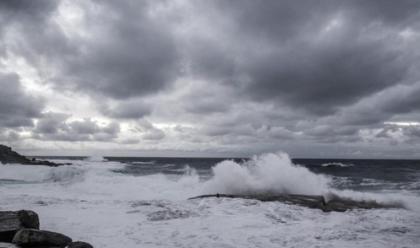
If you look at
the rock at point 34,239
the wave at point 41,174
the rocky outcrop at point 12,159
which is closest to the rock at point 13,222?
the rock at point 34,239

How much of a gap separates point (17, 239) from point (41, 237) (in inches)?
21.0

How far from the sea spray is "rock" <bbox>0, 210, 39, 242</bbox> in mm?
11509

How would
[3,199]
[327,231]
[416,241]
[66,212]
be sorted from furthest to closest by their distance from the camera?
[3,199]
[66,212]
[327,231]
[416,241]

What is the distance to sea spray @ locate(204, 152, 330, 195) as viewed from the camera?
17.3 metres

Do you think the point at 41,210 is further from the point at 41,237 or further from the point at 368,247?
the point at 368,247

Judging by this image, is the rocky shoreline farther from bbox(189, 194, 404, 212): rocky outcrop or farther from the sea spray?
the sea spray

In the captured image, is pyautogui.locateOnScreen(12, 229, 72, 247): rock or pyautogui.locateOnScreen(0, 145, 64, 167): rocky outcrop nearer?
pyautogui.locateOnScreen(12, 229, 72, 247): rock

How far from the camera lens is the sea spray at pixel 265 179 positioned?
17.3 meters

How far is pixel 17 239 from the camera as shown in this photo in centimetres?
646

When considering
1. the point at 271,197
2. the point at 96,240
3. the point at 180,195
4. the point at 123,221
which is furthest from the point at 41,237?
the point at 180,195

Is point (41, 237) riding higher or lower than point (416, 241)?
higher

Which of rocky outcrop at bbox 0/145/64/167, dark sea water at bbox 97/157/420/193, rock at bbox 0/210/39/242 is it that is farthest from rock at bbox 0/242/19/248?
rocky outcrop at bbox 0/145/64/167

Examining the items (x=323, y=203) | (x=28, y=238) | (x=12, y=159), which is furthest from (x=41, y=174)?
(x=323, y=203)

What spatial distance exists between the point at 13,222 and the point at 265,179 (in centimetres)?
1328
